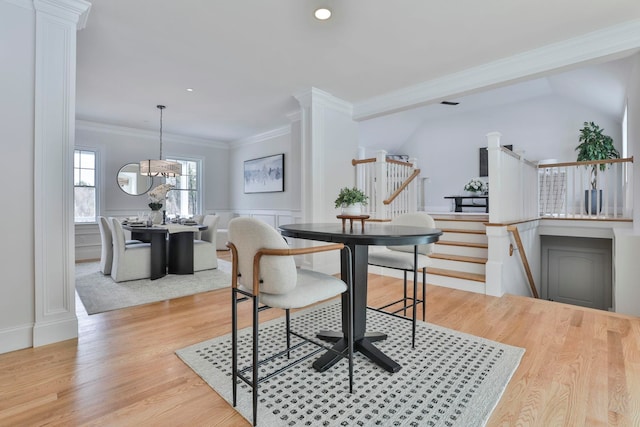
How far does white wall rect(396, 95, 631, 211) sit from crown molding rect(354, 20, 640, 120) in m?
3.78

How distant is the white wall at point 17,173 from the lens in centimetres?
206

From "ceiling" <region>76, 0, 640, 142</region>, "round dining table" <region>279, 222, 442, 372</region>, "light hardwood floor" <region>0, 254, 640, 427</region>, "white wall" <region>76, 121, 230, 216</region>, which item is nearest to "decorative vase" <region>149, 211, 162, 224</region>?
"ceiling" <region>76, 0, 640, 142</region>

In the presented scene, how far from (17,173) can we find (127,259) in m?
2.08

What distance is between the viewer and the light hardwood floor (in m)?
1.47

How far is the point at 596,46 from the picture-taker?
278 centimetres

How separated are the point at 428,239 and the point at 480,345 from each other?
1027 mm

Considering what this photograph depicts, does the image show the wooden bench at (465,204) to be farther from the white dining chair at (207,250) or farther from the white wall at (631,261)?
the white dining chair at (207,250)

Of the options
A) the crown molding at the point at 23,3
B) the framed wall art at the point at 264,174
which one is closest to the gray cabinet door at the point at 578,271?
the framed wall art at the point at 264,174

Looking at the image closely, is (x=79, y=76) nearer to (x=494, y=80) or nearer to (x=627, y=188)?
(x=494, y=80)

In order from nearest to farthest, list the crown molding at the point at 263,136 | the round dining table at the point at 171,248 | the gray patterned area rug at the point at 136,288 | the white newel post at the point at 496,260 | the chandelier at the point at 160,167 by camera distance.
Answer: the gray patterned area rug at the point at 136,288 → the white newel post at the point at 496,260 → the round dining table at the point at 171,248 → the chandelier at the point at 160,167 → the crown molding at the point at 263,136

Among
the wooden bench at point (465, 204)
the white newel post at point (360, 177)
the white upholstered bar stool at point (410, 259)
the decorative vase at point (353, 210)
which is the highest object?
the white newel post at point (360, 177)

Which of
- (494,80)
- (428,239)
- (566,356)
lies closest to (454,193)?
(494,80)

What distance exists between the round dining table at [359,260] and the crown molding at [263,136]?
4449mm

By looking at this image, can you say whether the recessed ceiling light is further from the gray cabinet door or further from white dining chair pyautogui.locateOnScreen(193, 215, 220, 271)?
the gray cabinet door
